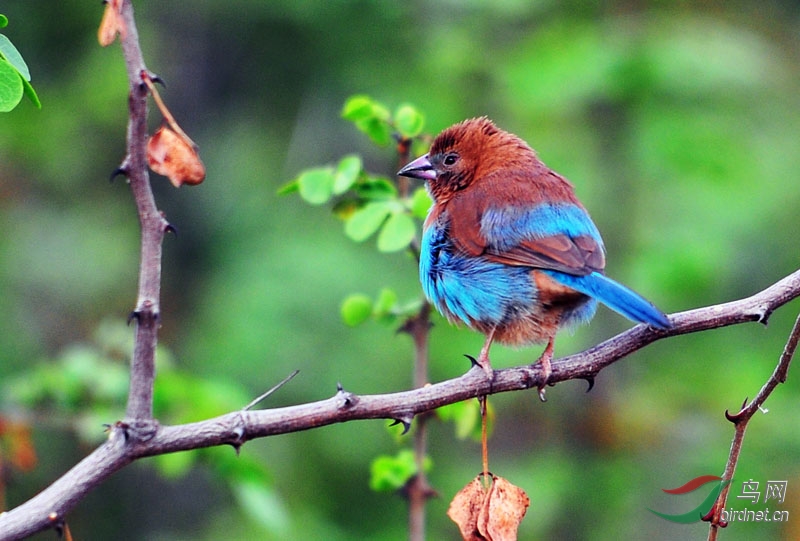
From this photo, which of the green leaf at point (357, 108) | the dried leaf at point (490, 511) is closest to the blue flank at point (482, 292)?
the green leaf at point (357, 108)

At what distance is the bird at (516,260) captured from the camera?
3246mm

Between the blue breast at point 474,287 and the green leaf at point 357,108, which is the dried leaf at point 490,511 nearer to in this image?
the blue breast at point 474,287

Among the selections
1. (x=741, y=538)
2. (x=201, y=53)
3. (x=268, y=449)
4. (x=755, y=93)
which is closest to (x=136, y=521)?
(x=268, y=449)

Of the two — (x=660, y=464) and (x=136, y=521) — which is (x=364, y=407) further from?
(x=136, y=521)

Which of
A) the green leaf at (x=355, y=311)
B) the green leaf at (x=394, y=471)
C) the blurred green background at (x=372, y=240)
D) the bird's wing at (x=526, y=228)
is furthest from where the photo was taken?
the blurred green background at (x=372, y=240)

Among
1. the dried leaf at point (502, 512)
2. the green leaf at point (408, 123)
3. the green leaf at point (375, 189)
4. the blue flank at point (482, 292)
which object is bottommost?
the dried leaf at point (502, 512)

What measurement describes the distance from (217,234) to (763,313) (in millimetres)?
5615

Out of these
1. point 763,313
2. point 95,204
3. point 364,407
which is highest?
point 95,204

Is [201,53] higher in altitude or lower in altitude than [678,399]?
higher

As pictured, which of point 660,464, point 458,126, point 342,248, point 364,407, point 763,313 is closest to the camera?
point 364,407

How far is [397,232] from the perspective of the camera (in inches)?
123

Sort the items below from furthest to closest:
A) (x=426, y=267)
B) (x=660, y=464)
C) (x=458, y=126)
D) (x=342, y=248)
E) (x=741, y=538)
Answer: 1. (x=342, y=248)
2. (x=741, y=538)
3. (x=660, y=464)
4. (x=458, y=126)
5. (x=426, y=267)

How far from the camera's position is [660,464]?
5.57 m

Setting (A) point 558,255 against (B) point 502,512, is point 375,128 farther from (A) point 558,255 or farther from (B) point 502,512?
Result: (B) point 502,512
